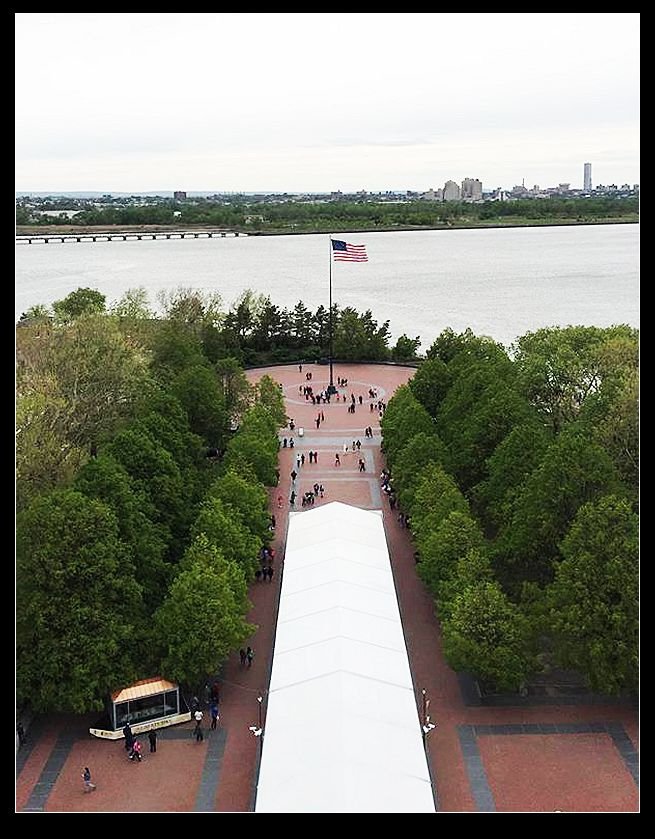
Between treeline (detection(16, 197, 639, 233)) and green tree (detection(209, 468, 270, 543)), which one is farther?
treeline (detection(16, 197, 639, 233))

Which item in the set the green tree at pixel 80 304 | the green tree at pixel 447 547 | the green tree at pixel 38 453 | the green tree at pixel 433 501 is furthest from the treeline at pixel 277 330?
the green tree at pixel 447 547

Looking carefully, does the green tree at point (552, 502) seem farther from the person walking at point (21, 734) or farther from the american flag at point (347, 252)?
the american flag at point (347, 252)

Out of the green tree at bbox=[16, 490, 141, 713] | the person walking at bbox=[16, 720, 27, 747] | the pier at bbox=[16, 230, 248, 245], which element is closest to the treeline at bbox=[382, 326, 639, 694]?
the green tree at bbox=[16, 490, 141, 713]

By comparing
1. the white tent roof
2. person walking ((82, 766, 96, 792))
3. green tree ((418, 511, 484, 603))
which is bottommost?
person walking ((82, 766, 96, 792))

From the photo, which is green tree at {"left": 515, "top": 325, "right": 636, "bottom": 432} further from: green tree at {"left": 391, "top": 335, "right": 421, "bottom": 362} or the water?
the water

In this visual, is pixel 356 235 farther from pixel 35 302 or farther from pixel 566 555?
pixel 566 555
